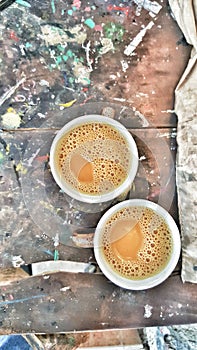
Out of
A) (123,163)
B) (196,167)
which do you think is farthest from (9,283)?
(196,167)

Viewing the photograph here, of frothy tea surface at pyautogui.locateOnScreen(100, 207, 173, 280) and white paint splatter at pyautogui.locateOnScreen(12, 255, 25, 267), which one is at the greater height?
frothy tea surface at pyautogui.locateOnScreen(100, 207, 173, 280)

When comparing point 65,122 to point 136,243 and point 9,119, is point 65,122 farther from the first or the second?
point 136,243

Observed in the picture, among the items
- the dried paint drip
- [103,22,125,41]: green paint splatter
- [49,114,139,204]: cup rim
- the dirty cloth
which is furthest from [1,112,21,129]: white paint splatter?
the dirty cloth

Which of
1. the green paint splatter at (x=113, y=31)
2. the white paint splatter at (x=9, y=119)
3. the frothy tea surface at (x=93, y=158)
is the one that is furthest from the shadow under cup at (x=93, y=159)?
the green paint splatter at (x=113, y=31)

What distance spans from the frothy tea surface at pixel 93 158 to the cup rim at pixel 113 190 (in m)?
0.01

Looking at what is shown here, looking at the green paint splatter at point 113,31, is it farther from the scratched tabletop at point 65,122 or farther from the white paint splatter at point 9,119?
the white paint splatter at point 9,119

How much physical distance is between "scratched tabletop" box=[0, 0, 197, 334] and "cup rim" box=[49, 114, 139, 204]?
0.18ft

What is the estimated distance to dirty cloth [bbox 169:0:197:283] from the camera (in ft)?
4.66

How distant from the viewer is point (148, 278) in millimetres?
1405

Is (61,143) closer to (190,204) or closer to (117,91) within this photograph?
(117,91)

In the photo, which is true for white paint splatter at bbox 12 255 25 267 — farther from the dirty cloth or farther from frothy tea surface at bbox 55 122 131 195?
the dirty cloth

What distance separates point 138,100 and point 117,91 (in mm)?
67

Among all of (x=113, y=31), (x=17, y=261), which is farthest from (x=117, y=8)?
(x=17, y=261)

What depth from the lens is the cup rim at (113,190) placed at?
4.57 feet
